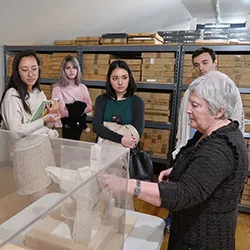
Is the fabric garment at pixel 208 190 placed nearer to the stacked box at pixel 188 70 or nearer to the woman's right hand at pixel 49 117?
the woman's right hand at pixel 49 117

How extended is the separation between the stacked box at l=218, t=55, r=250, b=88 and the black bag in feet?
4.63

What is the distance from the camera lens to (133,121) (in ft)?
6.39

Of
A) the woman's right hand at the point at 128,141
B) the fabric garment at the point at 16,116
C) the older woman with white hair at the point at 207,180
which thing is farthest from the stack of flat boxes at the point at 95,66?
the older woman with white hair at the point at 207,180

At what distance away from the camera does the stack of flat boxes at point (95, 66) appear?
10.4 ft

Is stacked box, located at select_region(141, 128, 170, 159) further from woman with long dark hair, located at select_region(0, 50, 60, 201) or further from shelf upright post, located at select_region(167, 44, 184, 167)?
woman with long dark hair, located at select_region(0, 50, 60, 201)

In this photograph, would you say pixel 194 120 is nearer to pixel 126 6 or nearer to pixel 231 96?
pixel 231 96

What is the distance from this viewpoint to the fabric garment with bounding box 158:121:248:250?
0.88 meters

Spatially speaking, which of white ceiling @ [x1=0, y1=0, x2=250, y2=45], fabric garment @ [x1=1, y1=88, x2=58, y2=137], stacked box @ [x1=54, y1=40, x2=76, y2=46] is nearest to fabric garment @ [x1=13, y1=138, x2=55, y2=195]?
fabric garment @ [x1=1, y1=88, x2=58, y2=137]

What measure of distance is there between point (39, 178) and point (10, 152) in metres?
0.19

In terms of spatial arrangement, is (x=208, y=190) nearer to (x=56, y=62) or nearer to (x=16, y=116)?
(x=16, y=116)

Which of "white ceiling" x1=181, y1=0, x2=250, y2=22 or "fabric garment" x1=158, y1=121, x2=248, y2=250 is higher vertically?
"white ceiling" x1=181, y1=0, x2=250, y2=22

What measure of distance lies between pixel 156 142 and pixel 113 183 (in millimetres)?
2213

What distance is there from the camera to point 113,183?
2.90 feet

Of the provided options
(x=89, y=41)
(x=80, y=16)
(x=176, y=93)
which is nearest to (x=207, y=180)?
(x=176, y=93)
